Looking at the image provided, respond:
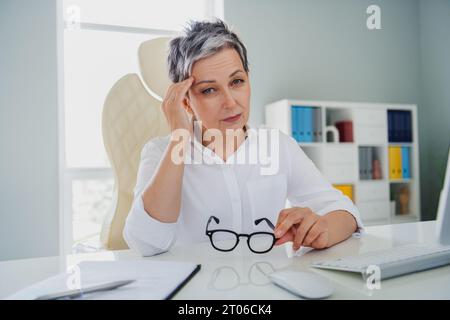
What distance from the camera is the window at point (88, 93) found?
112 inches

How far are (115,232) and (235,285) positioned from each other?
0.87 meters

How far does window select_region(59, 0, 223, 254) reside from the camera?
2852 mm

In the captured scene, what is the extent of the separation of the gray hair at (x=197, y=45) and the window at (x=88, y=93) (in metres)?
1.81

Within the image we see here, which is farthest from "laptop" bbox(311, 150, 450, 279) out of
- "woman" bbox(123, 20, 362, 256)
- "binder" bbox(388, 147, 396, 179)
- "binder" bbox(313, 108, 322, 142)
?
"binder" bbox(388, 147, 396, 179)

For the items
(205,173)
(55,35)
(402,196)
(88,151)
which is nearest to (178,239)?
(205,173)

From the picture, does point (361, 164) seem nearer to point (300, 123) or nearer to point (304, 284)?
point (300, 123)

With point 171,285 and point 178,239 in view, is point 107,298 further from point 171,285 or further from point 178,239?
point 178,239

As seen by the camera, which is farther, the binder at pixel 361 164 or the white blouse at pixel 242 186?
the binder at pixel 361 164

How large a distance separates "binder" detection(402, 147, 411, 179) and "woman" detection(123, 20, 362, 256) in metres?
2.36

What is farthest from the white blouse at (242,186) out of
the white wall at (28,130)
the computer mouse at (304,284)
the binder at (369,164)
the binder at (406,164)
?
the binder at (406,164)

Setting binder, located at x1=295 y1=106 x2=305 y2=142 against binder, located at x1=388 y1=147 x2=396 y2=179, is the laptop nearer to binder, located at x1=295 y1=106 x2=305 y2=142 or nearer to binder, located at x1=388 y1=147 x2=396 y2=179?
binder, located at x1=295 y1=106 x2=305 y2=142

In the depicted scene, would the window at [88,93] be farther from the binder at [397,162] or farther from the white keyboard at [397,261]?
the white keyboard at [397,261]

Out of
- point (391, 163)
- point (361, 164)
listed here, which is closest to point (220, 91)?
point (361, 164)
